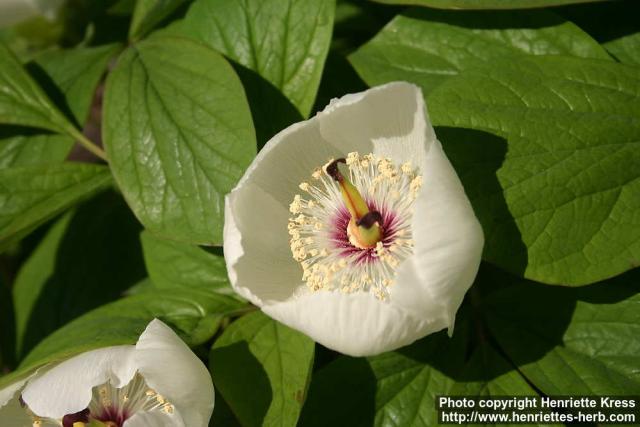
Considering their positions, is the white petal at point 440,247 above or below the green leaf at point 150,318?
above

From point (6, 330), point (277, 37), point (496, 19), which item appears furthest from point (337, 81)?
point (6, 330)

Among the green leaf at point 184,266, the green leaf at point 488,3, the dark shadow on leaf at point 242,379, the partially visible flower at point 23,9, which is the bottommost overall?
the green leaf at point 184,266

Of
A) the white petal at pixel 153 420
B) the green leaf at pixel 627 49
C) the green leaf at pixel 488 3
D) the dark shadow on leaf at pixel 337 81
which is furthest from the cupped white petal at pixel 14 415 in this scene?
the green leaf at pixel 627 49

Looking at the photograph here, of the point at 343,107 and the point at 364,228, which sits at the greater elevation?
the point at 343,107

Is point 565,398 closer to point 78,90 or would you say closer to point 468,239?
point 468,239

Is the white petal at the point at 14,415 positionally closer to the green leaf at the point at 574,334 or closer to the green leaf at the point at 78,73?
the green leaf at the point at 78,73

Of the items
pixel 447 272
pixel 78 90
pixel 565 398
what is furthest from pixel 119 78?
pixel 565 398
